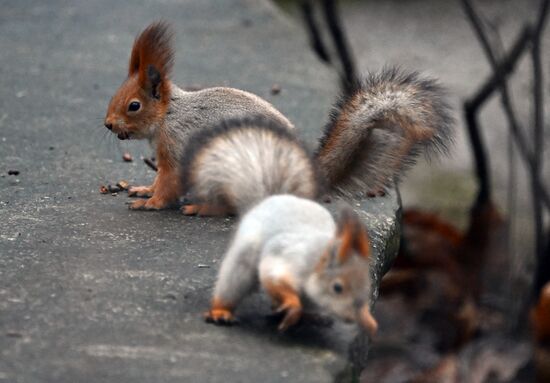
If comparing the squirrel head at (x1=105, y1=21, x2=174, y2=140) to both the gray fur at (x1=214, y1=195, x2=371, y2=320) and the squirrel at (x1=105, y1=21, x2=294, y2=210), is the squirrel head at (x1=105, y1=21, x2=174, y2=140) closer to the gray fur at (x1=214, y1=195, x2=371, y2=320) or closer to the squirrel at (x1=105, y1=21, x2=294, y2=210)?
the squirrel at (x1=105, y1=21, x2=294, y2=210)

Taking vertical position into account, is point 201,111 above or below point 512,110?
above

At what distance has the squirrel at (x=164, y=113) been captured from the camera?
11.0 ft

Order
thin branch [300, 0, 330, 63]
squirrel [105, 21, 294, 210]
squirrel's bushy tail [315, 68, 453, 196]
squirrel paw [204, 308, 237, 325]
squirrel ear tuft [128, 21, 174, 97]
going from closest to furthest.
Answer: squirrel paw [204, 308, 237, 325], squirrel's bushy tail [315, 68, 453, 196], squirrel ear tuft [128, 21, 174, 97], squirrel [105, 21, 294, 210], thin branch [300, 0, 330, 63]

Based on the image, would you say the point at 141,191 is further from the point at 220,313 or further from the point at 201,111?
the point at 220,313

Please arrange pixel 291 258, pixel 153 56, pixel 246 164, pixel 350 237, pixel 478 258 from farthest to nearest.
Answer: pixel 478 258 → pixel 153 56 → pixel 246 164 → pixel 291 258 → pixel 350 237

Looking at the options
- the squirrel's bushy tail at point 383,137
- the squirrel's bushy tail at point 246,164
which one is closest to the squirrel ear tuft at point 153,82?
the squirrel's bushy tail at point 383,137

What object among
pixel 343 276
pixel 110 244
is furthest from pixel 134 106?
pixel 343 276

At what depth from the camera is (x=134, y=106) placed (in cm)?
336

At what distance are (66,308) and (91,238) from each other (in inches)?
23.6

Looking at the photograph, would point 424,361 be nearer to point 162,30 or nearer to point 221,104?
point 221,104

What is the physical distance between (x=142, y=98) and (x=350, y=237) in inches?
56.7

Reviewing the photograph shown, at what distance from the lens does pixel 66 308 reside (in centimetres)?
246

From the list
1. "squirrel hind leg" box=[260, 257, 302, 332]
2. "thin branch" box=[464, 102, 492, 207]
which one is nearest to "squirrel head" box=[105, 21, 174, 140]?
"squirrel hind leg" box=[260, 257, 302, 332]

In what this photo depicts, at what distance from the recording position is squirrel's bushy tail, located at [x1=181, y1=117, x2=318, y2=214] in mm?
2506
